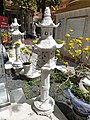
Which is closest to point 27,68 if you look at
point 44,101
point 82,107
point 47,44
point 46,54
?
point 44,101

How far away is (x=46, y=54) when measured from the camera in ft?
7.25

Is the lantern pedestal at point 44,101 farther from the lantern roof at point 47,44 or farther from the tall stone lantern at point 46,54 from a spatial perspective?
the lantern roof at point 47,44

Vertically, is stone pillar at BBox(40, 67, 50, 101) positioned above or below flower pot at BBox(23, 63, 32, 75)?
above

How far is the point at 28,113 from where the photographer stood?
2.58 meters

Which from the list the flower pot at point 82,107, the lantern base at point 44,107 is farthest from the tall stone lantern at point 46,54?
the flower pot at point 82,107

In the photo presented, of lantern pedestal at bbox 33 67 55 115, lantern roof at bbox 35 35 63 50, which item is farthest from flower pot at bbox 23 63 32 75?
lantern roof at bbox 35 35 63 50

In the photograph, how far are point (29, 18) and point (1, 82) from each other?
56.7 feet

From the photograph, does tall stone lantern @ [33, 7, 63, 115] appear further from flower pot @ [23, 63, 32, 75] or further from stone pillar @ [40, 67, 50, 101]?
flower pot @ [23, 63, 32, 75]

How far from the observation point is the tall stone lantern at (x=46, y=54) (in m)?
2.12

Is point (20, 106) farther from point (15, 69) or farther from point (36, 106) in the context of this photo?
point (15, 69)

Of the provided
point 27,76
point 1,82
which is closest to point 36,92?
point 27,76

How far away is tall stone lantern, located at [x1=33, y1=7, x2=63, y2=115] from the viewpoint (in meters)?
2.12

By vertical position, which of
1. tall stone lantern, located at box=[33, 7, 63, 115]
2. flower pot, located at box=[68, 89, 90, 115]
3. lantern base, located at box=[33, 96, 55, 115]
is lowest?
lantern base, located at box=[33, 96, 55, 115]

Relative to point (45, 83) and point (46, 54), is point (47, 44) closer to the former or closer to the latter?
point (46, 54)
